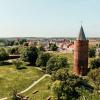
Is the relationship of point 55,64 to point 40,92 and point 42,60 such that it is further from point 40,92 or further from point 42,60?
point 40,92

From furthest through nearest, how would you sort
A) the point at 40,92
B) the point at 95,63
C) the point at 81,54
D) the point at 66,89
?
the point at 95,63, the point at 81,54, the point at 40,92, the point at 66,89

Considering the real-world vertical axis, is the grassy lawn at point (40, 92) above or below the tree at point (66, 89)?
below

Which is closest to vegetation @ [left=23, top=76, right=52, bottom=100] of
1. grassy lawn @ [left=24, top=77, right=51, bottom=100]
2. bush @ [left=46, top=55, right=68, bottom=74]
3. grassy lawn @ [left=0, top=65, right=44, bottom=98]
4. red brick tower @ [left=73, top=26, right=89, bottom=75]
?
grassy lawn @ [left=24, top=77, right=51, bottom=100]

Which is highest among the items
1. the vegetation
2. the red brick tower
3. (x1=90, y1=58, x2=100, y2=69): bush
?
the red brick tower

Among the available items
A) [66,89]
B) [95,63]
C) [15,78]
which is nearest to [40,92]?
[66,89]

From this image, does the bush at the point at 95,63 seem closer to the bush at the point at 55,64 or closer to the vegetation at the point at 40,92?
the bush at the point at 55,64

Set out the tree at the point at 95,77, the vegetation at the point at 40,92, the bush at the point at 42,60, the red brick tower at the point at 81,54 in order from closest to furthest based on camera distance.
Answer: the vegetation at the point at 40,92, the tree at the point at 95,77, the red brick tower at the point at 81,54, the bush at the point at 42,60

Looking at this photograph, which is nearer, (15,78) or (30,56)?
(15,78)

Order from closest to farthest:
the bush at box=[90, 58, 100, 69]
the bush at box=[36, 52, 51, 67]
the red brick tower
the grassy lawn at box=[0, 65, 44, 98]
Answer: the grassy lawn at box=[0, 65, 44, 98]
the red brick tower
the bush at box=[90, 58, 100, 69]
the bush at box=[36, 52, 51, 67]

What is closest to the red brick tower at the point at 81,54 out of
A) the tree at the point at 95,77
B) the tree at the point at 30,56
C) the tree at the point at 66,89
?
the tree at the point at 95,77

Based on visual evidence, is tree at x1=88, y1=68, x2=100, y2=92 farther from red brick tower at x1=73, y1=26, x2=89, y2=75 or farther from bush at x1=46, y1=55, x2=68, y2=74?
bush at x1=46, y1=55, x2=68, y2=74
